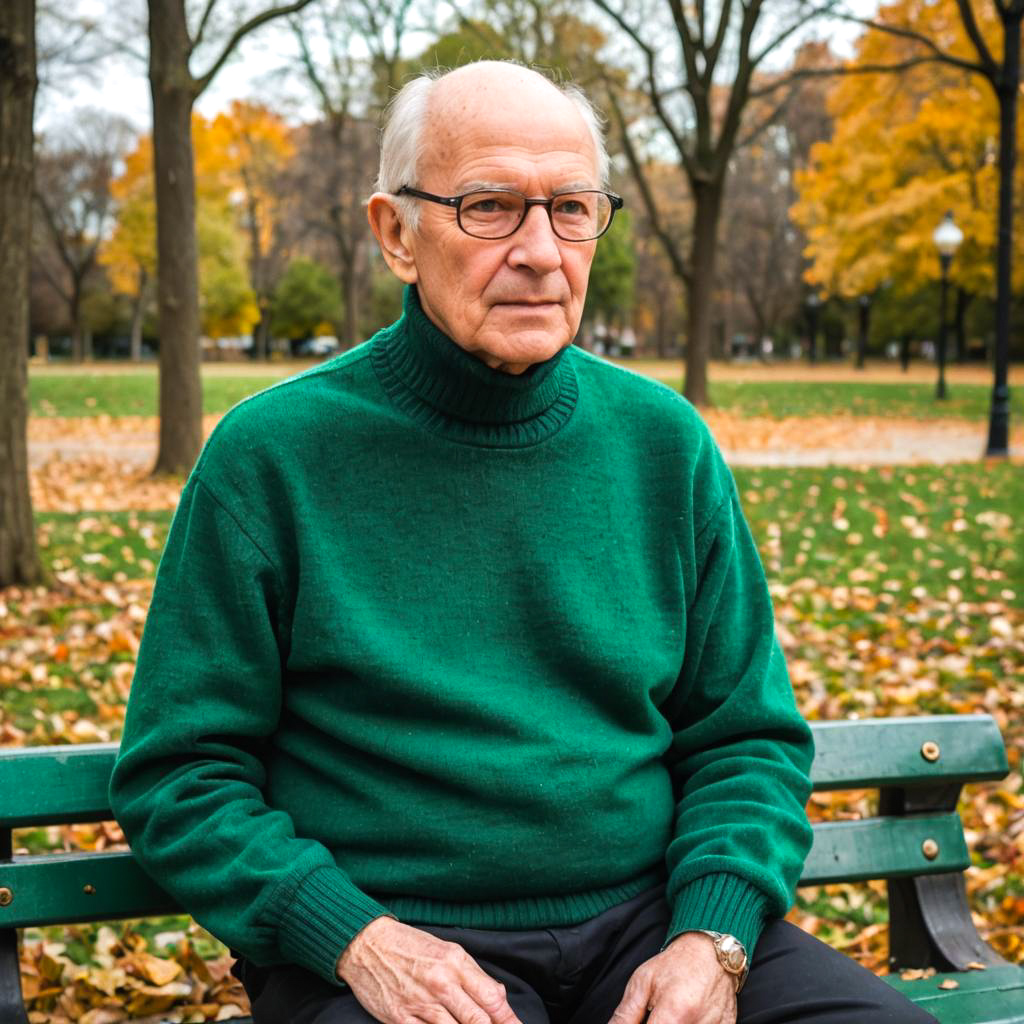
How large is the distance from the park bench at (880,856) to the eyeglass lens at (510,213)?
43.4 inches

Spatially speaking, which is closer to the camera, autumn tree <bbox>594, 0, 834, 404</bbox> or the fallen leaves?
the fallen leaves

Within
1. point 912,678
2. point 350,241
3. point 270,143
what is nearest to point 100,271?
point 270,143

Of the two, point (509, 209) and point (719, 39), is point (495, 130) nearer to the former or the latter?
point (509, 209)

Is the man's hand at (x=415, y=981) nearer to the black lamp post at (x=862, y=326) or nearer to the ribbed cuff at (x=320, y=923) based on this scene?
the ribbed cuff at (x=320, y=923)

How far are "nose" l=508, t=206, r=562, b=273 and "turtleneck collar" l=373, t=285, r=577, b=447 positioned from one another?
168 mm

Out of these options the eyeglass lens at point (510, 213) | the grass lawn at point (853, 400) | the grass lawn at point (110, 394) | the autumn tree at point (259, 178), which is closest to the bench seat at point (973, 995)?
the eyeglass lens at point (510, 213)

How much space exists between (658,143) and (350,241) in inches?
376

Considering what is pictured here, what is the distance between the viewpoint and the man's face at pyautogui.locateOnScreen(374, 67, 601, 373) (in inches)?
84.6

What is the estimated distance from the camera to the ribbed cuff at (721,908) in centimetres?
206

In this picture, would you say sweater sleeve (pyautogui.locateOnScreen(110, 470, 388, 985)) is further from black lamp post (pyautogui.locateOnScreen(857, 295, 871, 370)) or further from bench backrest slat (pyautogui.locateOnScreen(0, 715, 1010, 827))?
black lamp post (pyautogui.locateOnScreen(857, 295, 871, 370))

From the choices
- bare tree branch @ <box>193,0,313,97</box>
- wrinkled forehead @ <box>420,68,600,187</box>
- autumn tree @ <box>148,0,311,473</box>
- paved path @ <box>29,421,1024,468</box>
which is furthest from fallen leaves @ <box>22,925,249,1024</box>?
paved path @ <box>29,421,1024,468</box>

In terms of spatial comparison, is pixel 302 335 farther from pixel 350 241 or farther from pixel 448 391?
pixel 448 391

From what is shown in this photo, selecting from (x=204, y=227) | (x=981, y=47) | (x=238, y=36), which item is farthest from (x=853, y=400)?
(x=204, y=227)

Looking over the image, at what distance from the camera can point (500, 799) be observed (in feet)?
6.85
